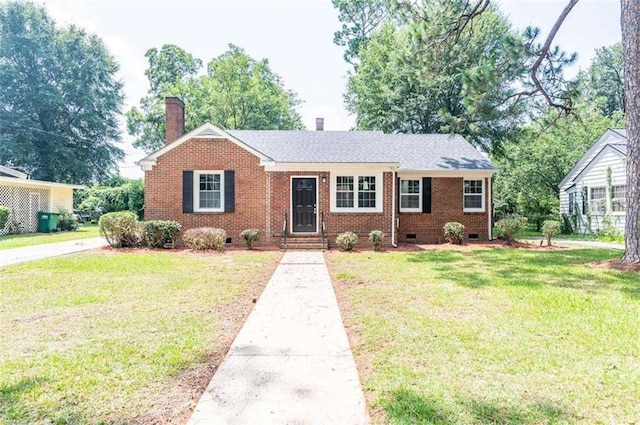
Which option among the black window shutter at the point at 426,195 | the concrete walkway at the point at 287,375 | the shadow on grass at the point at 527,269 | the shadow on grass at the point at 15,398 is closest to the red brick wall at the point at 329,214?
the black window shutter at the point at 426,195

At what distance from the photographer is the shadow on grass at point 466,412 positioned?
2.51 meters

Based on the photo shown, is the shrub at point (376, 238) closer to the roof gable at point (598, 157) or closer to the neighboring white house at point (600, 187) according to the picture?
the neighboring white house at point (600, 187)

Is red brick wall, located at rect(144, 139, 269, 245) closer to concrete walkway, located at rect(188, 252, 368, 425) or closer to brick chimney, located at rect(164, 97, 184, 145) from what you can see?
brick chimney, located at rect(164, 97, 184, 145)

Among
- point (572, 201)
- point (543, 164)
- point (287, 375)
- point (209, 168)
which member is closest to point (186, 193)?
point (209, 168)

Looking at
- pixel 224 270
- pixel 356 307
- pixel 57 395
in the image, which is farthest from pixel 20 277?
pixel 356 307

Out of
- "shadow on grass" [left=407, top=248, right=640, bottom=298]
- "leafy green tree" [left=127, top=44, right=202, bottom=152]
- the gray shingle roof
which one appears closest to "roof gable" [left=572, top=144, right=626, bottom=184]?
the gray shingle roof

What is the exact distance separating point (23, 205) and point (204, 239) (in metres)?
13.6

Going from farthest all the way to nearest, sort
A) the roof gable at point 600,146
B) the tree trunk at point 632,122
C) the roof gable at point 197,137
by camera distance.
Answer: the roof gable at point 600,146, the roof gable at point 197,137, the tree trunk at point 632,122

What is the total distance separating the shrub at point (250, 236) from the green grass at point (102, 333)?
150 inches

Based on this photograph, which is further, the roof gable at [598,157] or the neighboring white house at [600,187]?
the neighboring white house at [600,187]

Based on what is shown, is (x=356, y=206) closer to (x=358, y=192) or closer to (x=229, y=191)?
(x=358, y=192)

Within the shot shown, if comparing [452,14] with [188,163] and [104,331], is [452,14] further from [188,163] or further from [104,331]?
[104,331]

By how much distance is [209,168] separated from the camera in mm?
13375

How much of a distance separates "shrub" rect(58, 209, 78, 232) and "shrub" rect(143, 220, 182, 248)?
11.8 m
